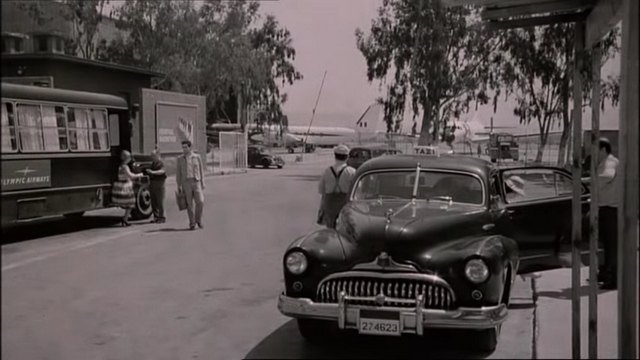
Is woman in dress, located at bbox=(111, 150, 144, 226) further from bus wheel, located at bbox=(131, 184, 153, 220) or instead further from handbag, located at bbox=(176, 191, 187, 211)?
handbag, located at bbox=(176, 191, 187, 211)

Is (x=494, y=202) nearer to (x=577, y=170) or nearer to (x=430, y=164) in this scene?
(x=430, y=164)


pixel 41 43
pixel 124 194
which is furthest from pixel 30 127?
pixel 124 194

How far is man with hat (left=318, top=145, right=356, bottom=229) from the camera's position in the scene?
5355mm

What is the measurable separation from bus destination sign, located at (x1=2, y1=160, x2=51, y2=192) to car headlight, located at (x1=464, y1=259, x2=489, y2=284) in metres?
2.07

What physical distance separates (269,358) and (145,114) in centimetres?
158

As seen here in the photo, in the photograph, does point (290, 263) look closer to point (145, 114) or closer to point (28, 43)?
point (145, 114)

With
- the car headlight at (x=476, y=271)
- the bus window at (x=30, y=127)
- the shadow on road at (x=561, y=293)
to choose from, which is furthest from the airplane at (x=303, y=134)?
the shadow on road at (x=561, y=293)

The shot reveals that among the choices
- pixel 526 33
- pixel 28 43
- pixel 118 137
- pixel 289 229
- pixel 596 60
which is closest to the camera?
pixel 28 43

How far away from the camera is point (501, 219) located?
485cm

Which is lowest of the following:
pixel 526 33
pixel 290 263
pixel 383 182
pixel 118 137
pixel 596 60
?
pixel 290 263

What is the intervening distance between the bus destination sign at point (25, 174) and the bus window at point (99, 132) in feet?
1.32

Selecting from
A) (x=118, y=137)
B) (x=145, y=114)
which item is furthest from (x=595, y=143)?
(x=118, y=137)

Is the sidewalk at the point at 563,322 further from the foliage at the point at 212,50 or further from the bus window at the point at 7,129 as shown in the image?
the bus window at the point at 7,129

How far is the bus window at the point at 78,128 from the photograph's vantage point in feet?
11.2
